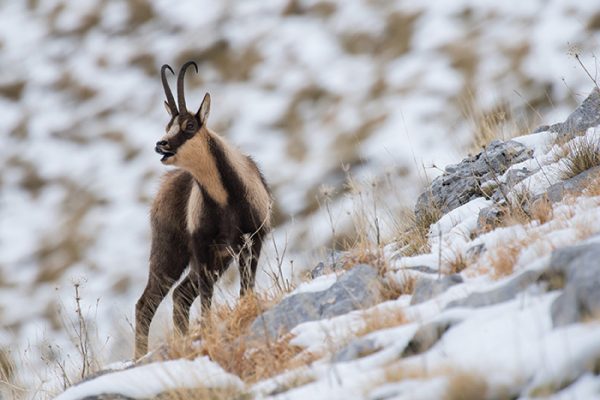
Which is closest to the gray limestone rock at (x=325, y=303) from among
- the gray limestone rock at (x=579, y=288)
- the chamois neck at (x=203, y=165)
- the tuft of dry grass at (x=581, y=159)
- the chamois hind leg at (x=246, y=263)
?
the gray limestone rock at (x=579, y=288)

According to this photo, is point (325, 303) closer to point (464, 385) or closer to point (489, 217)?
point (489, 217)

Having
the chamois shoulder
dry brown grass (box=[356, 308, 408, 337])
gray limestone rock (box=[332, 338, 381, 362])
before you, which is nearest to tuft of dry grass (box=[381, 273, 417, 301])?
dry brown grass (box=[356, 308, 408, 337])

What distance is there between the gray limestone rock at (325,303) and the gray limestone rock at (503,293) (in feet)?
2.35

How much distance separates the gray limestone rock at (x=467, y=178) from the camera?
6586 millimetres

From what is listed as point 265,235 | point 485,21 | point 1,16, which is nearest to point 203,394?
point 265,235

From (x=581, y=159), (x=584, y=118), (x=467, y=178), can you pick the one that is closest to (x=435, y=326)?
(x=581, y=159)

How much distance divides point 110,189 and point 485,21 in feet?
43.0

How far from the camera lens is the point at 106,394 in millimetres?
4094

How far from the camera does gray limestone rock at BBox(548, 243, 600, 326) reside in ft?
10.7

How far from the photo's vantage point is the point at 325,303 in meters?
4.59

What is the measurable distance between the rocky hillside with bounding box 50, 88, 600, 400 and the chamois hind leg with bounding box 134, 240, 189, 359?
2.28m

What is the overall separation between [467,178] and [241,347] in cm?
303

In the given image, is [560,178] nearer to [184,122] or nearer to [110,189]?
[184,122]

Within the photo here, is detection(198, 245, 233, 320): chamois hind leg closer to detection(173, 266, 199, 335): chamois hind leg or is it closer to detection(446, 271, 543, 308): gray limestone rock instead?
detection(173, 266, 199, 335): chamois hind leg
